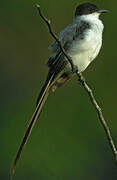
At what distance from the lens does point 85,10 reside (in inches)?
243

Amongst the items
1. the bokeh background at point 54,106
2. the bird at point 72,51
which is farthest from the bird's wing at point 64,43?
the bokeh background at point 54,106

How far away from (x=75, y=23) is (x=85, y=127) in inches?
192

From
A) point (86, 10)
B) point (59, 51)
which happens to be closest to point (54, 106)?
point (86, 10)

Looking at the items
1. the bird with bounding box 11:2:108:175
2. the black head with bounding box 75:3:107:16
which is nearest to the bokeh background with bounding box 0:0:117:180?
the black head with bounding box 75:3:107:16

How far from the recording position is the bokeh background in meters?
9.95

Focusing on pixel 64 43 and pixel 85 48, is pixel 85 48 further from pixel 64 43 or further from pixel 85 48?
pixel 64 43

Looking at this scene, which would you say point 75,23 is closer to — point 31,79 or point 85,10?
point 85,10

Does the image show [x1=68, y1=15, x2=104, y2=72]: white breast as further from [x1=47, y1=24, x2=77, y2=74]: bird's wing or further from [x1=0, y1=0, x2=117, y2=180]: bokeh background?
[x1=0, y1=0, x2=117, y2=180]: bokeh background

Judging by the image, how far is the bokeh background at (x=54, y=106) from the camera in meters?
9.95

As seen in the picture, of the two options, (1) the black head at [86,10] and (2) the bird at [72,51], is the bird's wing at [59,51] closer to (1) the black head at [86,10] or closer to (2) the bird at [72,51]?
(2) the bird at [72,51]

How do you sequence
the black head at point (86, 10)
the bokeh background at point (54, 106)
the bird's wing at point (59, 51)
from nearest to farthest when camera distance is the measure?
1. the bird's wing at point (59, 51)
2. the black head at point (86, 10)
3. the bokeh background at point (54, 106)

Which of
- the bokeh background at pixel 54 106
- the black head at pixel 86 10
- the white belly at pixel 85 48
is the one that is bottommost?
the bokeh background at pixel 54 106

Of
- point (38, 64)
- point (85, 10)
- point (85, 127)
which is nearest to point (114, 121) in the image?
point (85, 127)

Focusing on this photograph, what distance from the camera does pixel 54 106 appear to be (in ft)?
35.1
